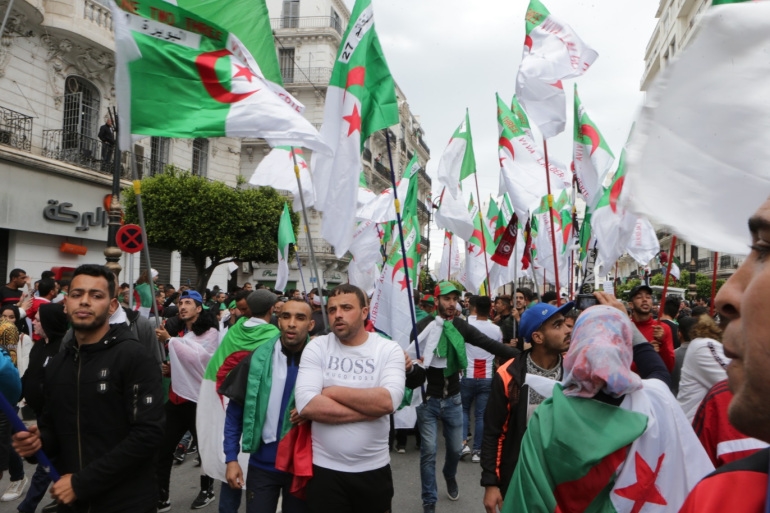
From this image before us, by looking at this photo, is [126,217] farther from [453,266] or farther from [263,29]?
[263,29]

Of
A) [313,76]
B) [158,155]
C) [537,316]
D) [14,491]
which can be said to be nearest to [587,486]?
[537,316]

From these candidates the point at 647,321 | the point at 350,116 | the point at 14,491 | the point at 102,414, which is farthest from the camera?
the point at 647,321

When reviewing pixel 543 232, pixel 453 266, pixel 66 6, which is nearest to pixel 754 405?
pixel 543 232

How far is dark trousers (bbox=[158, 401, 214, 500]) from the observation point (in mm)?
5211

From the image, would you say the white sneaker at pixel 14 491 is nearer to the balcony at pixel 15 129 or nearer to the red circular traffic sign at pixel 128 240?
the red circular traffic sign at pixel 128 240

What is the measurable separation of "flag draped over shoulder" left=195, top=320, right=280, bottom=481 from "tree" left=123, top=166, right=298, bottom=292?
17113 millimetres

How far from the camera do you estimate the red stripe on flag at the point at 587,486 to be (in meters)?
2.27

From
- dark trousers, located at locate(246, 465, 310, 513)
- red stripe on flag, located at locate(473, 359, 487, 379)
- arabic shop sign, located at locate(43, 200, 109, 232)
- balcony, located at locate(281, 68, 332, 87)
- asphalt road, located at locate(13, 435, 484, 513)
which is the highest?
balcony, located at locate(281, 68, 332, 87)

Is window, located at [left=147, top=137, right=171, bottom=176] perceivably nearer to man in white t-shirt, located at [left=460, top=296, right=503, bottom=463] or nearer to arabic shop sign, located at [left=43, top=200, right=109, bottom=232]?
arabic shop sign, located at [left=43, top=200, right=109, bottom=232]

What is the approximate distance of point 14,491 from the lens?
5559mm

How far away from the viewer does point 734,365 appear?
0.88m

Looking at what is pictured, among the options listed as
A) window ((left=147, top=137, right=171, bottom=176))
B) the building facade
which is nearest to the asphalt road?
window ((left=147, top=137, right=171, bottom=176))

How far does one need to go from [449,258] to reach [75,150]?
13.0m

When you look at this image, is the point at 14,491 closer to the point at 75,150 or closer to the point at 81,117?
the point at 75,150
